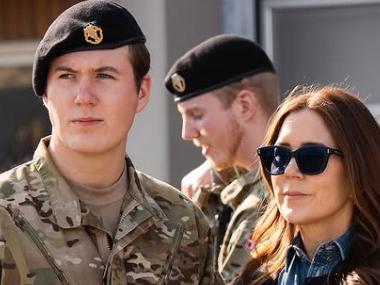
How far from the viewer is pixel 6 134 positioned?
7.12 metres

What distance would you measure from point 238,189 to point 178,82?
64cm

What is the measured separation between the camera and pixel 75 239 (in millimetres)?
3293

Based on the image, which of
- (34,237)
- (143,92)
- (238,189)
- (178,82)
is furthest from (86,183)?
(178,82)

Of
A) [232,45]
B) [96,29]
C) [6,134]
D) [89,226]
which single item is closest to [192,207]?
[89,226]

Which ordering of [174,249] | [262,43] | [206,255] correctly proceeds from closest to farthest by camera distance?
Answer: [174,249]
[206,255]
[262,43]

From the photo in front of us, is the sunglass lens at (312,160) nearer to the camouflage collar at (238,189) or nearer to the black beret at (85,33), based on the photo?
the black beret at (85,33)

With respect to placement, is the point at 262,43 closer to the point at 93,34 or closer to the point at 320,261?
the point at 93,34

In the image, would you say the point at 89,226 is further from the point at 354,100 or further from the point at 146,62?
the point at 354,100

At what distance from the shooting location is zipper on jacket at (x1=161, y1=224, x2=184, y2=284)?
3.42 meters

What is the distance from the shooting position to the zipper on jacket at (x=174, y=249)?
3418 millimetres

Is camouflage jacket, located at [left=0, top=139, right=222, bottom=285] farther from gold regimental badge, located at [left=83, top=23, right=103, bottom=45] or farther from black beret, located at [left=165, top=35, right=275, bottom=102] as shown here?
black beret, located at [left=165, top=35, right=275, bottom=102]

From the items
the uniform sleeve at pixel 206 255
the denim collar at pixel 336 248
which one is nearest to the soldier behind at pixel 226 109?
the uniform sleeve at pixel 206 255

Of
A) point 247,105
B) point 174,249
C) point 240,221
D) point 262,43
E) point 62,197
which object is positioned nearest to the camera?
point 62,197

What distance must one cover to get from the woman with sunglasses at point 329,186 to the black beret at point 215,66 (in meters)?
1.68
